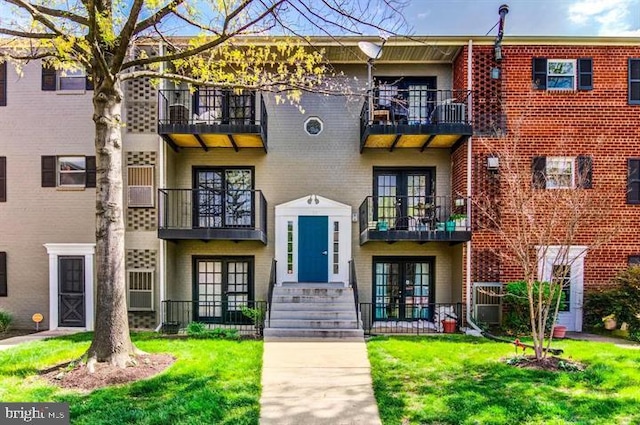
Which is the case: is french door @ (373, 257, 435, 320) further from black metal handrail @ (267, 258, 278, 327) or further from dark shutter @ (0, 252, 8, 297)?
dark shutter @ (0, 252, 8, 297)

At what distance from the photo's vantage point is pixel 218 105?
1170 centimetres

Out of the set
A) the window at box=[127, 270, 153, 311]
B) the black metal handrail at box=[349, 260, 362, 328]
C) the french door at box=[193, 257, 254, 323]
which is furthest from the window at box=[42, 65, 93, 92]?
the black metal handrail at box=[349, 260, 362, 328]

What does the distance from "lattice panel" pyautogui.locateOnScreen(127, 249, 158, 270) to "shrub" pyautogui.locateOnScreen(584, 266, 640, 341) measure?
11.6 m

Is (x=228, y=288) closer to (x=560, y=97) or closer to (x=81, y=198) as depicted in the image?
(x=81, y=198)

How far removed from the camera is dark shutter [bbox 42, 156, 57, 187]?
1080cm

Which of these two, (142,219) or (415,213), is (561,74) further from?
(142,219)

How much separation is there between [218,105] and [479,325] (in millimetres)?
9451

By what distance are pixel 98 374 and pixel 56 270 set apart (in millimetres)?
5890

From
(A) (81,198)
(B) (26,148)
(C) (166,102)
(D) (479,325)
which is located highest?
(C) (166,102)

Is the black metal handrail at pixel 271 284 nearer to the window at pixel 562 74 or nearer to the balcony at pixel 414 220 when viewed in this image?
the balcony at pixel 414 220

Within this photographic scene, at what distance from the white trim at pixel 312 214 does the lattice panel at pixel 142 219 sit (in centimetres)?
336

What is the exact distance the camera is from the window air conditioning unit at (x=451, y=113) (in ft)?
35.3

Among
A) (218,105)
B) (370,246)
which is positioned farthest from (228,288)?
(218,105)

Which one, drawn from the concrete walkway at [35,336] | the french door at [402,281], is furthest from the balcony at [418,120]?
the concrete walkway at [35,336]
